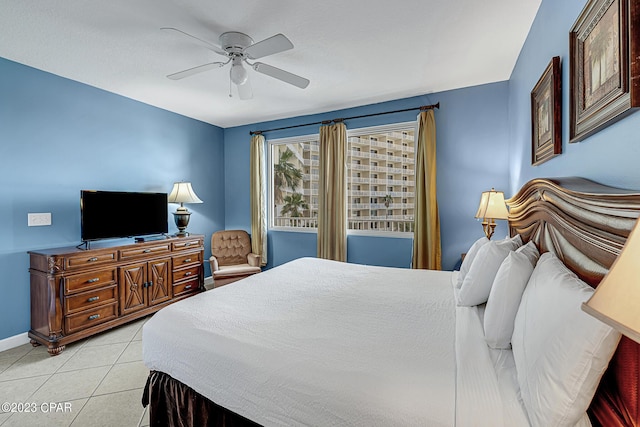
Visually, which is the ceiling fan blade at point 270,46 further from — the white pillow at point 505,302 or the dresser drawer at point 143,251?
the dresser drawer at point 143,251

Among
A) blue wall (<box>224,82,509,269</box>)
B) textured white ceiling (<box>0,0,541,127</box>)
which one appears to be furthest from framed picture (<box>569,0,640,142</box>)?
blue wall (<box>224,82,509,269</box>)

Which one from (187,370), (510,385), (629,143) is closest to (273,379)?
(187,370)

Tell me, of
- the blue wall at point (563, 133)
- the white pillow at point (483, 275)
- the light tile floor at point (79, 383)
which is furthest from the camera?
the light tile floor at point (79, 383)

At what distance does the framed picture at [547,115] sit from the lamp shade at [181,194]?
3.83 meters

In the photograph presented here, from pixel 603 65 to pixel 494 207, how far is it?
1707 millimetres

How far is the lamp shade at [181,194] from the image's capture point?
4.02 meters

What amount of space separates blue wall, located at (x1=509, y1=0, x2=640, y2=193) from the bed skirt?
176 centimetres

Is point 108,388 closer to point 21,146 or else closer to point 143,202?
point 143,202

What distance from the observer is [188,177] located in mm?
4586

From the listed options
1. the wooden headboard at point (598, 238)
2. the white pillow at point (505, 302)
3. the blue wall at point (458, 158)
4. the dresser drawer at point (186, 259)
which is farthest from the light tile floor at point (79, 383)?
the blue wall at point (458, 158)

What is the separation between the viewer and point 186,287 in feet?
13.1

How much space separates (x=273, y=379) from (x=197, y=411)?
577mm

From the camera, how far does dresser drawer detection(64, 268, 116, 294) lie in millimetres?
2805

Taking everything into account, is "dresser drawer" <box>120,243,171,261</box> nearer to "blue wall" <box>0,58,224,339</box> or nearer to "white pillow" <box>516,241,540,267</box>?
"blue wall" <box>0,58,224,339</box>
